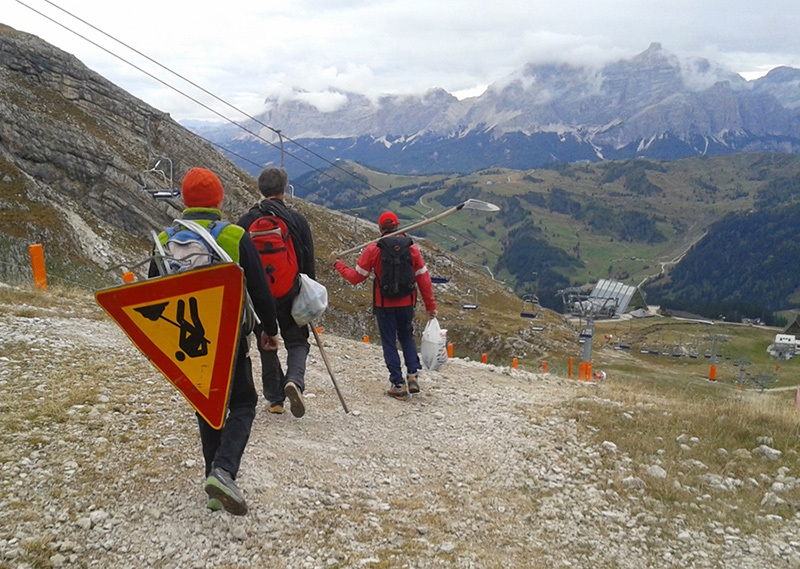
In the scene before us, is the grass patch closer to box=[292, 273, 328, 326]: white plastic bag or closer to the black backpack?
the black backpack

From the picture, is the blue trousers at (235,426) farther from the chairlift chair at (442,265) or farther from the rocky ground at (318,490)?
the chairlift chair at (442,265)

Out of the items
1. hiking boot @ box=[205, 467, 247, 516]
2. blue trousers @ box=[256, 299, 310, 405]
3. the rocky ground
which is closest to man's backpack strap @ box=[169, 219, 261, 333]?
hiking boot @ box=[205, 467, 247, 516]

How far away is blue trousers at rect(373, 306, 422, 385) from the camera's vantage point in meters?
9.87

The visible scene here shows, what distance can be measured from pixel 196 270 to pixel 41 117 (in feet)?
165

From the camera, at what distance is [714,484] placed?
731cm

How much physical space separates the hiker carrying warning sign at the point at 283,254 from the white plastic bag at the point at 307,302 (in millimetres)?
82

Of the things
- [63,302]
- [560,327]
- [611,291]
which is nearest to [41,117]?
[63,302]

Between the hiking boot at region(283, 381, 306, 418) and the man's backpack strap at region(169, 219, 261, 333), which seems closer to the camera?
the man's backpack strap at region(169, 219, 261, 333)

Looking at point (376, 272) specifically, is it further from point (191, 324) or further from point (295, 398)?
point (191, 324)

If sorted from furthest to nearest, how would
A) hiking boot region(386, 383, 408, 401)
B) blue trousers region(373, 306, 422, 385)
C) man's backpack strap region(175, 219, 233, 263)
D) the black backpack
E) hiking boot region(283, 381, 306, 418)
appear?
hiking boot region(386, 383, 408, 401)
blue trousers region(373, 306, 422, 385)
the black backpack
hiking boot region(283, 381, 306, 418)
man's backpack strap region(175, 219, 233, 263)

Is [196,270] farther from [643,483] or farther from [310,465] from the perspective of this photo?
[643,483]

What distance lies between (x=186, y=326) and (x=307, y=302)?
110 inches

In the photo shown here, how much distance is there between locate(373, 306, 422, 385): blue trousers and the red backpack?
9.05ft

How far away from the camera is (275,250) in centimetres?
716
